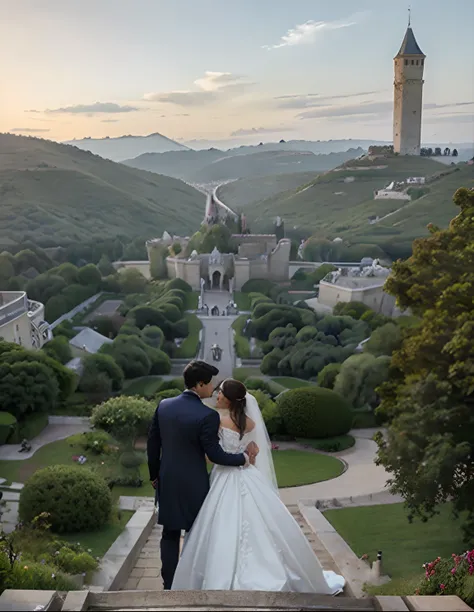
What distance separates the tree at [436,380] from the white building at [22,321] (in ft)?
30.4

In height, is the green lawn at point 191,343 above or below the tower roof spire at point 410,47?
below

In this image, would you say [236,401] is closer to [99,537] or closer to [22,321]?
[99,537]

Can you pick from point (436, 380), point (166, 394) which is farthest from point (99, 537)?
point (166, 394)

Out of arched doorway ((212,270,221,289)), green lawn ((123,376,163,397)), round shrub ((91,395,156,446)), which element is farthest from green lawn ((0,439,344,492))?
arched doorway ((212,270,221,289))

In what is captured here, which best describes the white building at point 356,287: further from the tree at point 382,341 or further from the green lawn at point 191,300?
the green lawn at point 191,300

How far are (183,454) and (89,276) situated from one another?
48.9 ft

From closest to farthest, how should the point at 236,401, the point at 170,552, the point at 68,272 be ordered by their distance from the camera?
the point at 236,401
the point at 170,552
the point at 68,272

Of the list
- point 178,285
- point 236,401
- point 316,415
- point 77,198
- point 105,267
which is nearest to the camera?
point 236,401

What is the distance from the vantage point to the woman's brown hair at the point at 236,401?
12.1ft

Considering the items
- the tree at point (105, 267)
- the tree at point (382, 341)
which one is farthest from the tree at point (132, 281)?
the tree at point (382, 341)

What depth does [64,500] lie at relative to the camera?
24.3 ft

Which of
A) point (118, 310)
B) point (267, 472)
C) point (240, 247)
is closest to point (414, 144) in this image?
point (240, 247)

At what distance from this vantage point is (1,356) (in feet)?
40.4

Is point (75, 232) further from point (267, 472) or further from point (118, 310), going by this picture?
point (267, 472)
